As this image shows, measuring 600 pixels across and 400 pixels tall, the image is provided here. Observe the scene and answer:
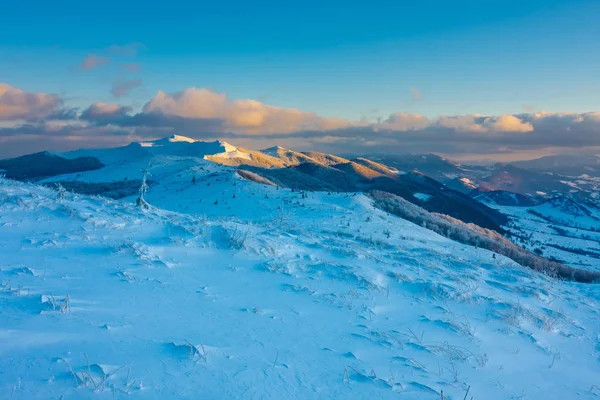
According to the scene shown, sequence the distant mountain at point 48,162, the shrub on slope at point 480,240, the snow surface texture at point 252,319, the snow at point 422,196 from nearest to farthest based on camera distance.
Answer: the snow surface texture at point 252,319 → the shrub on slope at point 480,240 → the snow at point 422,196 → the distant mountain at point 48,162

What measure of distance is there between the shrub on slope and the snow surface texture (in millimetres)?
11294

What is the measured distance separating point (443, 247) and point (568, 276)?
9.81 meters

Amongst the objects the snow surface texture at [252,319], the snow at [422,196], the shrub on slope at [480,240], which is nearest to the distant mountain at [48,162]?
the snow at [422,196]

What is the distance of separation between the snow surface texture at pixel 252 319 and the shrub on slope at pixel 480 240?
11294 mm

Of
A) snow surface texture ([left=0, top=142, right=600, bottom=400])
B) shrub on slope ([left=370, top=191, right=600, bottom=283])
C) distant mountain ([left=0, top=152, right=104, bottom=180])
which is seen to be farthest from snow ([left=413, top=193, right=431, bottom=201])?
snow surface texture ([left=0, top=142, right=600, bottom=400])

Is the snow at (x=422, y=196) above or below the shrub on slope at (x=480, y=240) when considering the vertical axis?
below

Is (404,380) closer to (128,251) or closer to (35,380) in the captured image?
(35,380)

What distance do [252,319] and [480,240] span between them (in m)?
27.9

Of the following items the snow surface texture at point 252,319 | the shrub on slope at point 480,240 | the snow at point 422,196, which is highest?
the snow surface texture at point 252,319

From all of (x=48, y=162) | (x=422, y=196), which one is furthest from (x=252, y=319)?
(x=48, y=162)

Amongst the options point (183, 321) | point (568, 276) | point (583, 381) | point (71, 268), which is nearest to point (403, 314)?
point (583, 381)

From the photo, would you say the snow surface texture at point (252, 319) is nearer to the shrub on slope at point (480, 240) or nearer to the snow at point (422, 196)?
the shrub on slope at point (480, 240)

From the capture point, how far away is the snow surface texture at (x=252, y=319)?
4.73 m

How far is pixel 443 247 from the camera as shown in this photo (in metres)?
19.2
